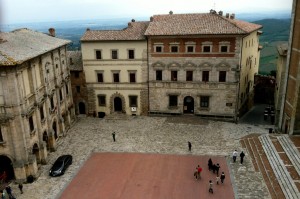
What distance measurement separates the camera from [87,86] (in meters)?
50.0

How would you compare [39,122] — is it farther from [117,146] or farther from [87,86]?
[87,86]

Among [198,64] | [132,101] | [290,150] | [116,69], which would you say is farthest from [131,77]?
[290,150]

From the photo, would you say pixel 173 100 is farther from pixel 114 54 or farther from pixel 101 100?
pixel 101 100

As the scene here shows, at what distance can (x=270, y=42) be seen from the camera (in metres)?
139

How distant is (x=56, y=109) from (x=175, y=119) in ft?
59.7

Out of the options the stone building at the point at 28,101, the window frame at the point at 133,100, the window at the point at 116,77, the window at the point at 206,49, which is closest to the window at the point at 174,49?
the window at the point at 206,49

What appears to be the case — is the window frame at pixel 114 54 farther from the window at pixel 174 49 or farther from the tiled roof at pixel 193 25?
the window at pixel 174 49

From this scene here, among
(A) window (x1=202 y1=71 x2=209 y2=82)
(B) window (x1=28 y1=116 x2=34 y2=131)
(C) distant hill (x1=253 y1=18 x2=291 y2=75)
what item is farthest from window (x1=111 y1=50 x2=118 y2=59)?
(C) distant hill (x1=253 y1=18 x2=291 y2=75)

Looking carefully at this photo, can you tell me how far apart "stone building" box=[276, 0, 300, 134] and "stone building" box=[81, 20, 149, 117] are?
20.4m

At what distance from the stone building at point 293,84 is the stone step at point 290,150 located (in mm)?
1623

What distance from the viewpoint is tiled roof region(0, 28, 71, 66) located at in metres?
28.7

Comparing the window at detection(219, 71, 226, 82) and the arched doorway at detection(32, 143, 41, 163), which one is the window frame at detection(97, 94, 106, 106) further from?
the window at detection(219, 71, 226, 82)

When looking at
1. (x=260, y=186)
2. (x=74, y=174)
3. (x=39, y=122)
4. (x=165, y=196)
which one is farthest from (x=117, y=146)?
(x=260, y=186)

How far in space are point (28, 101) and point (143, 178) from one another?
14.8m
